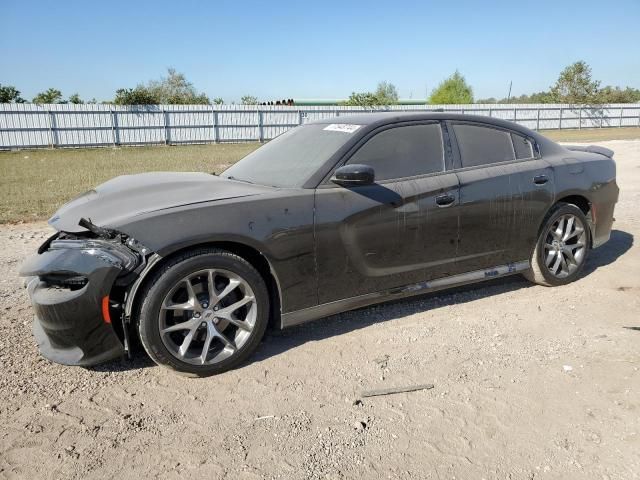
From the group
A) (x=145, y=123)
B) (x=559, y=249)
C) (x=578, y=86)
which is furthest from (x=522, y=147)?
(x=578, y=86)

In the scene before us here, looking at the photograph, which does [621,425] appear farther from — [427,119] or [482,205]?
[427,119]

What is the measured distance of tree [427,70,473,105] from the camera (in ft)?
214

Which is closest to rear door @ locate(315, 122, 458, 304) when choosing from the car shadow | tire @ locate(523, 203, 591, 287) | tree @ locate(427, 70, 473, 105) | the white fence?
the car shadow

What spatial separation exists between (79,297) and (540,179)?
3.71 metres

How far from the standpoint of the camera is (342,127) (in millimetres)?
4055

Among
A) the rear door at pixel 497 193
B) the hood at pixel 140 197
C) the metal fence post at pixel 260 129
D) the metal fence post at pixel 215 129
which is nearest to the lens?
the hood at pixel 140 197

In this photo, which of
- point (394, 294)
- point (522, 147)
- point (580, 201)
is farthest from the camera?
point (580, 201)

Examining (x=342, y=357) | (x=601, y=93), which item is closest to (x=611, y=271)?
(x=342, y=357)

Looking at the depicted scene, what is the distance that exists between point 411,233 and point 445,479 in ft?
6.08

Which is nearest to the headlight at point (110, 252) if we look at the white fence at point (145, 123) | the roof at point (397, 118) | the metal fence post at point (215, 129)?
the roof at point (397, 118)

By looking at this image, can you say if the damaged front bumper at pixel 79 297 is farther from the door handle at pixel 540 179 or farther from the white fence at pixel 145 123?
the white fence at pixel 145 123

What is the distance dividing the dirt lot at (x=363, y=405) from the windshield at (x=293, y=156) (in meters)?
1.17

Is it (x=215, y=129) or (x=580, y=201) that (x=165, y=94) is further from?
(x=580, y=201)

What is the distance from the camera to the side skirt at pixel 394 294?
137 inches
